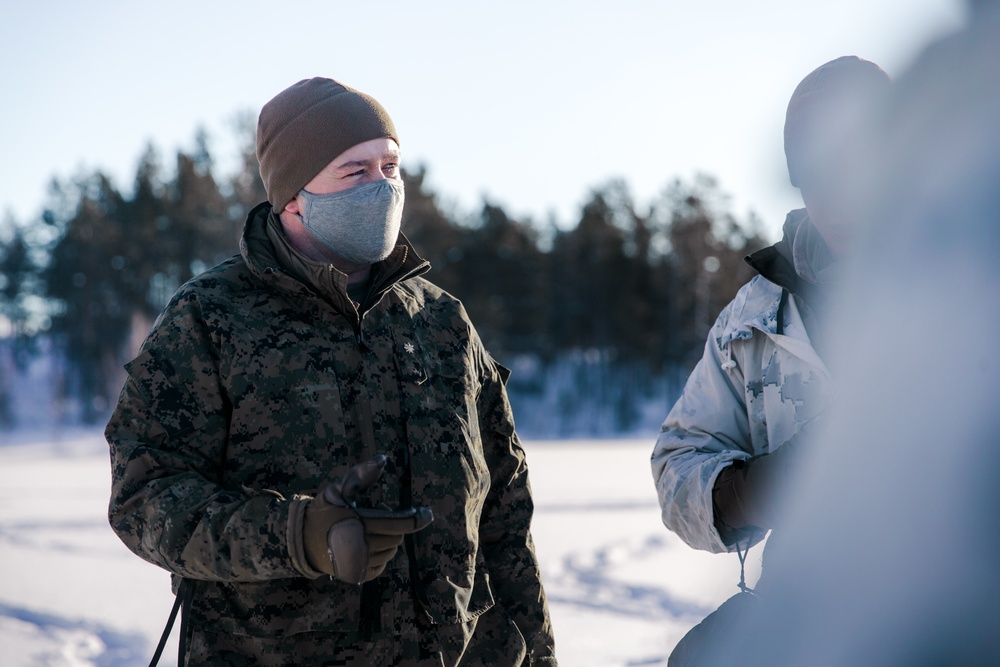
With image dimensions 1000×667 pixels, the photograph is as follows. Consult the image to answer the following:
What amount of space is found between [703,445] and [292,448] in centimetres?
93

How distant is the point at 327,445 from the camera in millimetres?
2119

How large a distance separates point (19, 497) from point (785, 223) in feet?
39.2

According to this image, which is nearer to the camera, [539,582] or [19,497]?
[539,582]

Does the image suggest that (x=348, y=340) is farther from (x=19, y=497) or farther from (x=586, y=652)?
(x=19, y=497)

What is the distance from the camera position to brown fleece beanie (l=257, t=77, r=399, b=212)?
2.34 metres

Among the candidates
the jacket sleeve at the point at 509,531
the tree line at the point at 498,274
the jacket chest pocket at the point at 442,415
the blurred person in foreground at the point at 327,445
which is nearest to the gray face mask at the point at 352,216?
the blurred person in foreground at the point at 327,445

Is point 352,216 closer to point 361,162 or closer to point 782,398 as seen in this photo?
point 361,162

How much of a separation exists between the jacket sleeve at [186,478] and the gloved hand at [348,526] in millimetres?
36

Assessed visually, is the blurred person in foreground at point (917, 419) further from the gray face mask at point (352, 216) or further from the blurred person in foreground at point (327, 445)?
the gray face mask at point (352, 216)

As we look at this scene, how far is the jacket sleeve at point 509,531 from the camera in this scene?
2520mm

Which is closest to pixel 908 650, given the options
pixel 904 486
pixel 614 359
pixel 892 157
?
pixel 904 486

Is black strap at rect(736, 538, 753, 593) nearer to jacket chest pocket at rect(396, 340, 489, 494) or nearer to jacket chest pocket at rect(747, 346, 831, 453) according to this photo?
jacket chest pocket at rect(747, 346, 831, 453)

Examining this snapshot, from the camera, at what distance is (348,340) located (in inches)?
88.0

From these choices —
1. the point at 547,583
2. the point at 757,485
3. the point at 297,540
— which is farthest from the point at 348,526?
the point at 547,583
